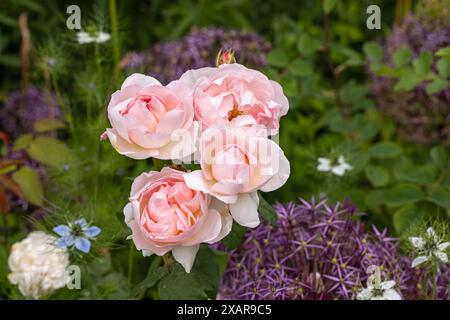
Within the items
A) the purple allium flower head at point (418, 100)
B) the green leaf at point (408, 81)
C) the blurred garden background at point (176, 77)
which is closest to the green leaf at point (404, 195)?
the blurred garden background at point (176, 77)

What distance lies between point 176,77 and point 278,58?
0.82 ft

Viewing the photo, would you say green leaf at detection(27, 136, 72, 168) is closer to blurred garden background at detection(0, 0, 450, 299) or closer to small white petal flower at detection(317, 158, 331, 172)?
blurred garden background at detection(0, 0, 450, 299)

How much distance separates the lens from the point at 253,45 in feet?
6.52

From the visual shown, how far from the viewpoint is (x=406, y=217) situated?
1.64 m

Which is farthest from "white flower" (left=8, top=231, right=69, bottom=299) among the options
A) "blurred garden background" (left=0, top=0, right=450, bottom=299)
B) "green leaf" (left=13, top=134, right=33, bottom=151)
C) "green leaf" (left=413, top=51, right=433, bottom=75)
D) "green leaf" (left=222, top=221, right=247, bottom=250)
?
"green leaf" (left=413, top=51, right=433, bottom=75)

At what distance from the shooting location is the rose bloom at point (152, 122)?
3.51 feet

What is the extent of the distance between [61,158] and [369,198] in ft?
2.29

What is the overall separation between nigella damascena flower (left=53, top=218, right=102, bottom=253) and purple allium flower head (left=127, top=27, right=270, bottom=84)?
646 mm

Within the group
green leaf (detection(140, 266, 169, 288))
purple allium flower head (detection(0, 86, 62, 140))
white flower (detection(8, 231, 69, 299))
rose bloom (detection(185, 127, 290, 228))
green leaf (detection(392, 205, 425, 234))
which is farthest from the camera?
purple allium flower head (detection(0, 86, 62, 140))

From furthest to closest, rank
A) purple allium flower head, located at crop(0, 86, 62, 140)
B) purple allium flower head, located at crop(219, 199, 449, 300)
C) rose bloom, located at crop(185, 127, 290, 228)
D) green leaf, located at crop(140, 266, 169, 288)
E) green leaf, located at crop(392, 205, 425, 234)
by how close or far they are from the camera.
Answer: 1. purple allium flower head, located at crop(0, 86, 62, 140)
2. green leaf, located at crop(392, 205, 425, 234)
3. purple allium flower head, located at crop(219, 199, 449, 300)
4. green leaf, located at crop(140, 266, 169, 288)
5. rose bloom, located at crop(185, 127, 290, 228)

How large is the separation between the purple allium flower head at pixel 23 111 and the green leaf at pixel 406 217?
3.08ft

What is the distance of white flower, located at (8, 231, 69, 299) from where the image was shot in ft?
4.93

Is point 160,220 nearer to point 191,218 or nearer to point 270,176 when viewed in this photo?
point 191,218

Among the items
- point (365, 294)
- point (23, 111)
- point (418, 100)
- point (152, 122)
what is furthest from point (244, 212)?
point (23, 111)
